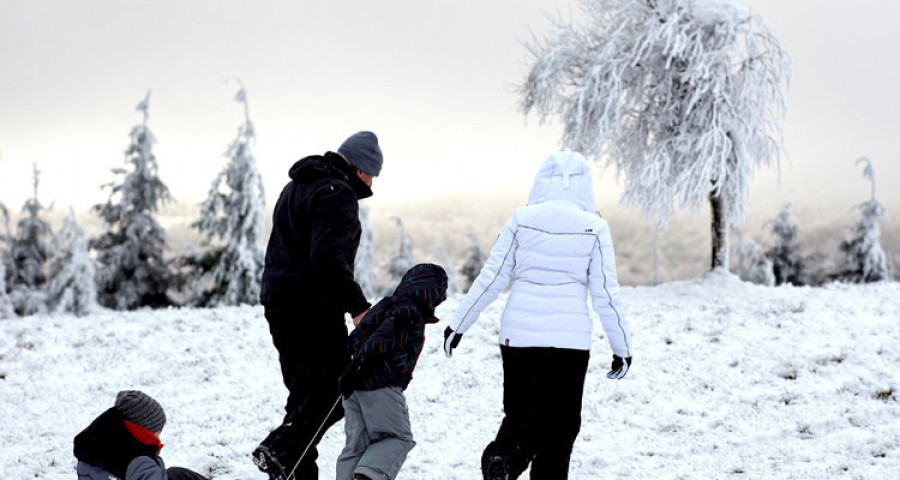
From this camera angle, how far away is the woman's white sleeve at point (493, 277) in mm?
4418

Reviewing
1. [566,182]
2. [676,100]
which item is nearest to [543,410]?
[566,182]

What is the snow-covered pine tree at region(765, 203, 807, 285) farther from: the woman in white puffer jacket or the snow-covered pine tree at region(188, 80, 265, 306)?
the woman in white puffer jacket

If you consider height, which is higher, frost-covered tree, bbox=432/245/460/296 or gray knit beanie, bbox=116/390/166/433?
gray knit beanie, bbox=116/390/166/433

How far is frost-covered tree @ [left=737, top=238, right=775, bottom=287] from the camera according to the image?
35594 millimetres

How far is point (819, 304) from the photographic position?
44.2ft

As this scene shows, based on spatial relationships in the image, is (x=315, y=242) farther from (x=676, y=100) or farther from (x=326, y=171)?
(x=676, y=100)

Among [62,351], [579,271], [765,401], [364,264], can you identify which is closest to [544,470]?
[579,271]

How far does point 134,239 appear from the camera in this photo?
90.2 ft

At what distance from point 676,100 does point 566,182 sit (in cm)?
1313

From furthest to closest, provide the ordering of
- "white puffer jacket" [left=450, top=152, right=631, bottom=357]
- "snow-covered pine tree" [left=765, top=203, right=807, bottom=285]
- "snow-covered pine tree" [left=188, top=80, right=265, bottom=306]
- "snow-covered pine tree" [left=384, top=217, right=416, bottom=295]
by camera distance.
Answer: "snow-covered pine tree" [left=765, top=203, right=807, bottom=285], "snow-covered pine tree" [left=384, top=217, right=416, bottom=295], "snow-covered pine tree" [left=188, top=80, right=265, bottom=306], "white puffer jacket" [left=450, top=152, right=631, bottom=357]

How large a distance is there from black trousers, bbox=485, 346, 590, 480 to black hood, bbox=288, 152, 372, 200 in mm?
1583

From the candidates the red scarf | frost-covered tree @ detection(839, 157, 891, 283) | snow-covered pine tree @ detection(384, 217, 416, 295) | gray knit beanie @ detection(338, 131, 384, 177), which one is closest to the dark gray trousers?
the red scarf

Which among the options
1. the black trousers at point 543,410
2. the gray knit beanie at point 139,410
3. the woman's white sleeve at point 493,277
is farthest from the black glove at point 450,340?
the gray knit beanie at point 139,410

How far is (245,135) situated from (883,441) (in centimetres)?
2124
